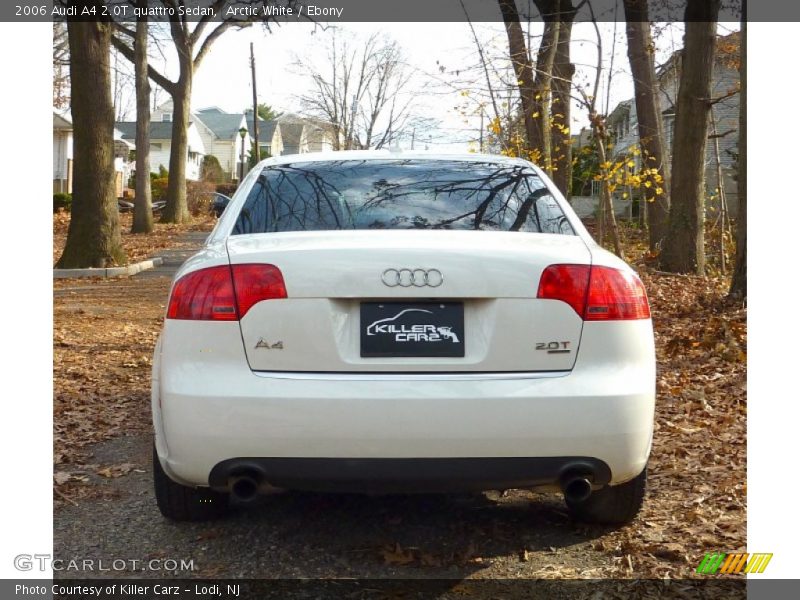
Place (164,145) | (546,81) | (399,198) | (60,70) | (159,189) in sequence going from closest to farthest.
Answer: (399,198) → (546,81) → (159,189) → (60,70) → (164,145)

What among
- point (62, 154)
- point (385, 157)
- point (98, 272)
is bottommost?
point (98, 272)

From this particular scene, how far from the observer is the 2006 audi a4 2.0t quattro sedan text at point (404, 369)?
11.4 feet

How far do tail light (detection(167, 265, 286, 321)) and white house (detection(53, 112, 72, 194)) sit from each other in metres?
50.6

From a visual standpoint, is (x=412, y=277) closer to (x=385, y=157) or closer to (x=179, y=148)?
(x=385, y=157)

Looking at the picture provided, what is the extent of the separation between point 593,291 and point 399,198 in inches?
40.5

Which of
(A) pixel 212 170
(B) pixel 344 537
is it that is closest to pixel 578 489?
(B) pixel 344 537

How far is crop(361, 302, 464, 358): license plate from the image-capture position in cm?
352

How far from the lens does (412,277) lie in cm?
353

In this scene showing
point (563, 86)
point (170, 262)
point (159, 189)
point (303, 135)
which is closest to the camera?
point (563, 86)

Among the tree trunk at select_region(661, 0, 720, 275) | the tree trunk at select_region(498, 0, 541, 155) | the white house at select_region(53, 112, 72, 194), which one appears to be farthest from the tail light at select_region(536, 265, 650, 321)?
the white house at select_region(53, 112, 72, 194)

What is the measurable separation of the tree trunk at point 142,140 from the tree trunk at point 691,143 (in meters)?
17.5

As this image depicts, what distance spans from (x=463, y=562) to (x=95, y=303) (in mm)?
9467

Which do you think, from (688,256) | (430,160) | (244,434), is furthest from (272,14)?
(244,434)

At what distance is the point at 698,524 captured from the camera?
14.5 ft
